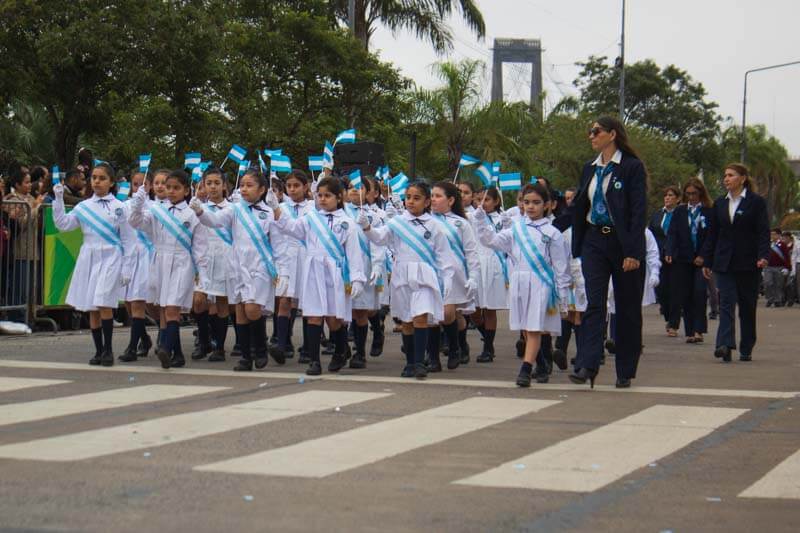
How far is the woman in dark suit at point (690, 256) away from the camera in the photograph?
17.4 m

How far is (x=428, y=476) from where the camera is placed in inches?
270

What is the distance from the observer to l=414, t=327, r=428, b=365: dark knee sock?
467 inches

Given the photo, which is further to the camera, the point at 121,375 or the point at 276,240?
the point at 276,240

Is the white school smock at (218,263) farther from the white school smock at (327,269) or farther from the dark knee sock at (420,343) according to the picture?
the dark knee sock at (420,343)

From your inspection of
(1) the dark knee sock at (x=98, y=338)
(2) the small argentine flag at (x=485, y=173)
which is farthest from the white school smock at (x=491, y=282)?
(1) the dark knee sock at (x=98, y=338)

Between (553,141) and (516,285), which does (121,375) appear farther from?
(553,141)

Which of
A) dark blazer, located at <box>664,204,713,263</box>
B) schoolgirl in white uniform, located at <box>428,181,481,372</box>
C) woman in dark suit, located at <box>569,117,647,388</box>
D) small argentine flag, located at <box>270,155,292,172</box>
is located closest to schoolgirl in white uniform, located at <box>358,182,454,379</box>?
schoolgirl in white uniform, located at <box>428,181,481,372</box>

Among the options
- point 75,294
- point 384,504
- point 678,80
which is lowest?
point 384,504

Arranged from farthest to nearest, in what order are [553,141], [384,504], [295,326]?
[553,141], [295,326], [384,504]

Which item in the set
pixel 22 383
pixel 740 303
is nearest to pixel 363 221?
pixel 22 383

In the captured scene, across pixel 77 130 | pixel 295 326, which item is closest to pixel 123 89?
pixel 77 130

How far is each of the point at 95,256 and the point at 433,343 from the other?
3.14 metres

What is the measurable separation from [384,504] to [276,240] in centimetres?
746

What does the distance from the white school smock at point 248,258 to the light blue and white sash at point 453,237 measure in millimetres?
1617
